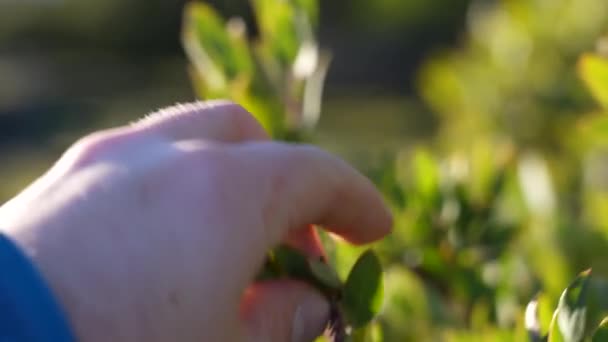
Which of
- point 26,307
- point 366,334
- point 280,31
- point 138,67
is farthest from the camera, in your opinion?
point 138,67

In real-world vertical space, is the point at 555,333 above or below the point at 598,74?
below

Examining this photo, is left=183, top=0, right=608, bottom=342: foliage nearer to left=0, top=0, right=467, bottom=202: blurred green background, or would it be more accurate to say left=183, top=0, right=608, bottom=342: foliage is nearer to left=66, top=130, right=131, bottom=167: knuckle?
left=66, top=130, right=131, bottom=167: knuckle

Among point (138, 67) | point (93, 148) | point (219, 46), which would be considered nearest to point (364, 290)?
point (93, 148)

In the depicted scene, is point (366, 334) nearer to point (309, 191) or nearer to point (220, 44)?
point (309, 191)

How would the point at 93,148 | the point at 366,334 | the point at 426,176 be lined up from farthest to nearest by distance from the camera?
the point at 426,176 < the point at 366,334 < the point at 93,148

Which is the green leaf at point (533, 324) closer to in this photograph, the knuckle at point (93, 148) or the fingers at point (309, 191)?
the fingers at point (309, 191)

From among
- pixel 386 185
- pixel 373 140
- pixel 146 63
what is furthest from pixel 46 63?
pixel 386 185

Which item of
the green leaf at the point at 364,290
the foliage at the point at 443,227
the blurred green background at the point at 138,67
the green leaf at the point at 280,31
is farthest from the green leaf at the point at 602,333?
the blurred green background at the point at 138,67
